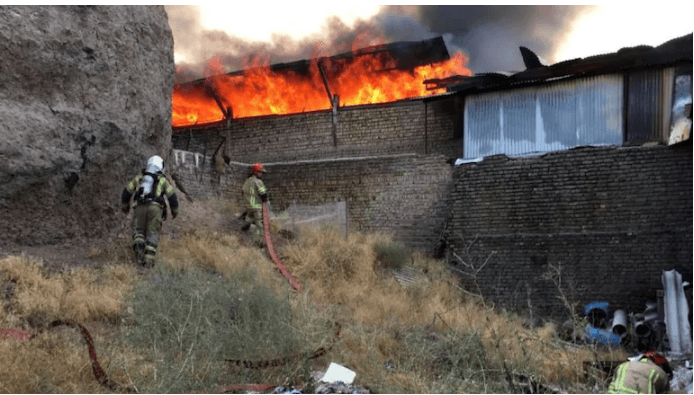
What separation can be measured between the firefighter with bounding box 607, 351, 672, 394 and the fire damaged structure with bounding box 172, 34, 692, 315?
3.69 m

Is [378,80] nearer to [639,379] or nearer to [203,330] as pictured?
[203,330]

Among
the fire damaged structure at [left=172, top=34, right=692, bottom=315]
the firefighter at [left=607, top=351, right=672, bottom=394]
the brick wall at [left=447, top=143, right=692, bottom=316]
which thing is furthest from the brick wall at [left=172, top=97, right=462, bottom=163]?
the firefighter at [left=607, top=351, right=672, bottom=394]

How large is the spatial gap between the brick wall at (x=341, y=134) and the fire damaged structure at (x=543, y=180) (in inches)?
4.3

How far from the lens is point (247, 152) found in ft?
61.2

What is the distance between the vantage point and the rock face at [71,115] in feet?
25.8

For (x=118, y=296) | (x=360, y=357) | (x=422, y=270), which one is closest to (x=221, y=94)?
(x=422, y=270)

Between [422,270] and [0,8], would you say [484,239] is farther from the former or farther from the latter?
[0,8]

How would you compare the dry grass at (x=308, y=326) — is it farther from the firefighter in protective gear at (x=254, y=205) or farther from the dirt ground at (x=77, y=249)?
the firefighter in protective gear at (x=254, y=205)

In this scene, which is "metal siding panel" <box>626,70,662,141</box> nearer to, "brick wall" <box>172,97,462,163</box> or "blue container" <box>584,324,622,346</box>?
"blue container" <box>584,324,622,346</box>

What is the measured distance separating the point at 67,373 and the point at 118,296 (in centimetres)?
234

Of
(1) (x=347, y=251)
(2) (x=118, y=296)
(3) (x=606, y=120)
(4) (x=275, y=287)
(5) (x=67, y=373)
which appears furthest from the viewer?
(3) (x=606, y=120)

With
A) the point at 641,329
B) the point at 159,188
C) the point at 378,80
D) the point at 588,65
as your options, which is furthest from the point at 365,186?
the point at 641,329

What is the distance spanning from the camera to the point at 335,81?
20.0m

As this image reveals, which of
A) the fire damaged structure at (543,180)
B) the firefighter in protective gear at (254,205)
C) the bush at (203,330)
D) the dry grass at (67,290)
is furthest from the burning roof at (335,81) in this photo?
the bush at (203,330)
